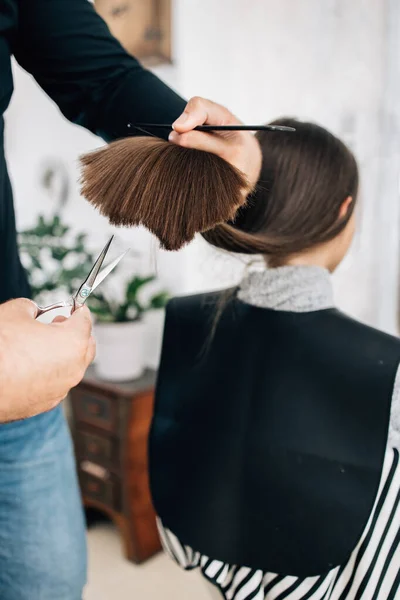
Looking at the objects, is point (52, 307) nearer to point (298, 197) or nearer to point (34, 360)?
point (34, 360)

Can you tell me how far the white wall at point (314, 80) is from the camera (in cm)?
150

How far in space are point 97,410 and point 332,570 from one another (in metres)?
1.24

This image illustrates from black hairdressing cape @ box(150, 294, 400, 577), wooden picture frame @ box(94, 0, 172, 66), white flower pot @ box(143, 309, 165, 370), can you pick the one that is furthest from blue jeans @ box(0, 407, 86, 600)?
wooden picture frame @ box(94, 0, 172, 66)

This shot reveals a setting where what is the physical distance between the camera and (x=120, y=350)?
1.79 m

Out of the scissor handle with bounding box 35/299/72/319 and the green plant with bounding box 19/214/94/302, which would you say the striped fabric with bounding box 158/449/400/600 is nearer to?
the scissor handle with bounding box 35/299/72/319

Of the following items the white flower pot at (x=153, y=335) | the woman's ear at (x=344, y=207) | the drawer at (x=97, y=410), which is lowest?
the drawer at (x=97, y=410)

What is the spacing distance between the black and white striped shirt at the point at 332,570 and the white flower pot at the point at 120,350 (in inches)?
37.3

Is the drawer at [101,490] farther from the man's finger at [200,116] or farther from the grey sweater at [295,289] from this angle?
the man's finger at [200,116]

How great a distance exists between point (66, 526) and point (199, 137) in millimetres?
674

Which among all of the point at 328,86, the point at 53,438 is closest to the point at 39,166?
the point at 328,86

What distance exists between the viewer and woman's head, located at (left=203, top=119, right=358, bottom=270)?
81cm

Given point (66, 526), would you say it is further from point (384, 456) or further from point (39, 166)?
point (39, 166)

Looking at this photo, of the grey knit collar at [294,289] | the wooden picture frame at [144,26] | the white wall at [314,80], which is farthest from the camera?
the wooden picture frame at [144,26]

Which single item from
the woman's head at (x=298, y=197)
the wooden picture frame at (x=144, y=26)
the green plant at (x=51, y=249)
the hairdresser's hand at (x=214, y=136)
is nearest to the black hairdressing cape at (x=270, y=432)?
the woman's head at (x=298, y=197)
